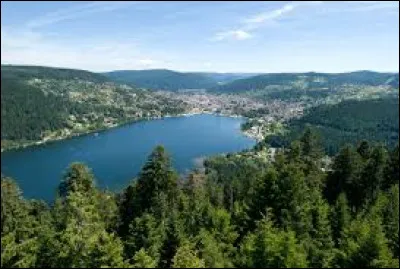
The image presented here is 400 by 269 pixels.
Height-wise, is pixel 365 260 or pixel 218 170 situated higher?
pixel 365 260

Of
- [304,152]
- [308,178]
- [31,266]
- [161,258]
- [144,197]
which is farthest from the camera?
[304,152]

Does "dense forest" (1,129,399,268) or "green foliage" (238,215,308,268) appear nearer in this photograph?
"green foliage" (238,215,308,268)

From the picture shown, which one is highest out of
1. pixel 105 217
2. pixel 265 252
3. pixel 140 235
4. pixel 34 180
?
pixel 265 252

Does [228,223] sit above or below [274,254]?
below

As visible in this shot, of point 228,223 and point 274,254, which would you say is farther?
point 228,223

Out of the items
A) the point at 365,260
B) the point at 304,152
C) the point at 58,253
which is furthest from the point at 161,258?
the point at 304,152

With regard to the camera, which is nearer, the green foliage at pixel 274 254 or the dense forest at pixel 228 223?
the green foliage at pixel 274 254

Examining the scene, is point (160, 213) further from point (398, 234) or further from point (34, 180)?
point (34, 180)

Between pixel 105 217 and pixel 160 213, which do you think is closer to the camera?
pixel 160 213
